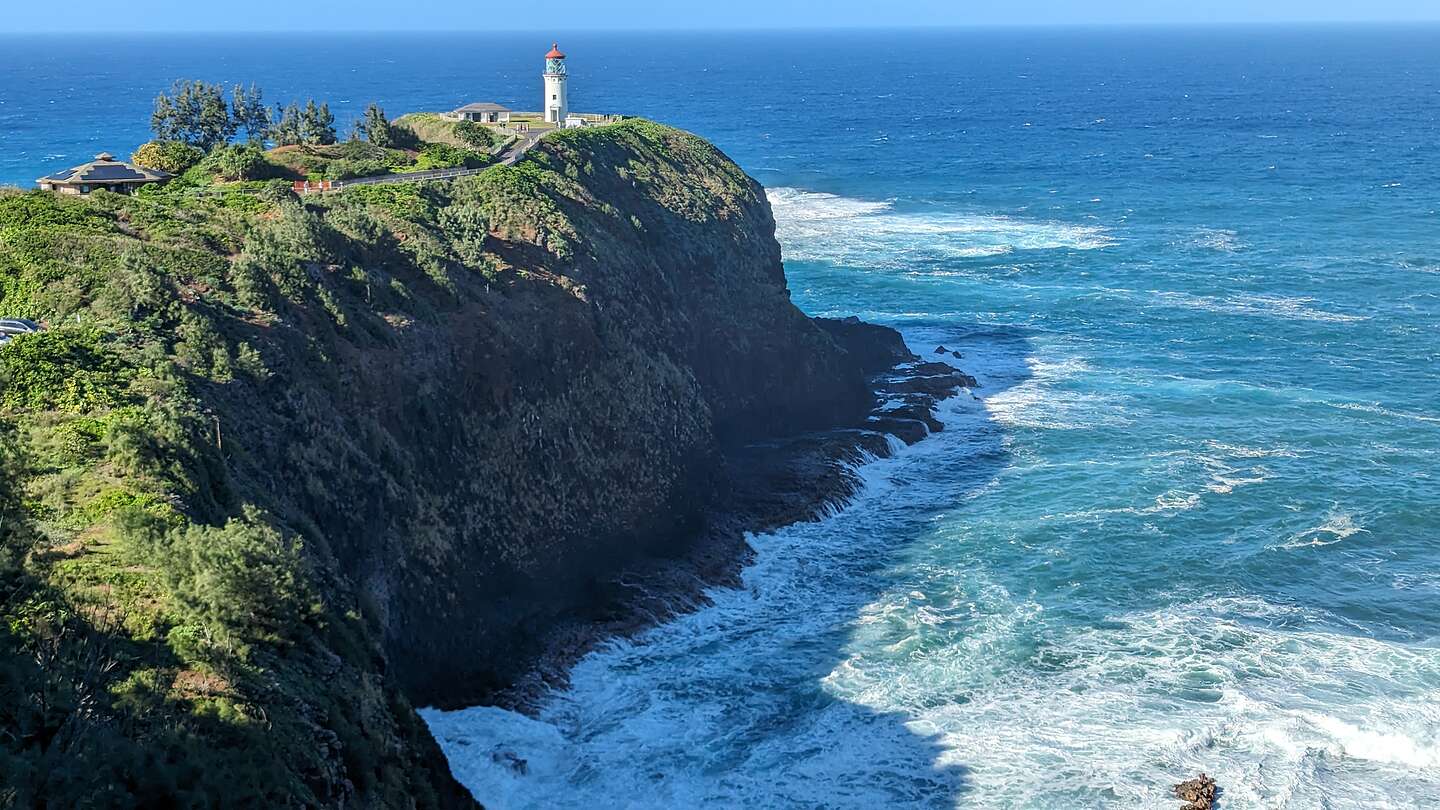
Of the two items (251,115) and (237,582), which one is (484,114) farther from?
Answer: (237,582)

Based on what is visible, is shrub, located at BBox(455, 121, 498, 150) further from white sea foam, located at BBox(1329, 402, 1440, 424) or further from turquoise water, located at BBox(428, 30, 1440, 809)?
white sea foam, located at BBox(1329, 402, 1440, 424)

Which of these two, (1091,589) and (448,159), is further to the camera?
(448,159)

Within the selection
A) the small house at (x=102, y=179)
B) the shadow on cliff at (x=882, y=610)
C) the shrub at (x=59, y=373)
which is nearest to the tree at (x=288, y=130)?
the small house at (x=102, y=179)

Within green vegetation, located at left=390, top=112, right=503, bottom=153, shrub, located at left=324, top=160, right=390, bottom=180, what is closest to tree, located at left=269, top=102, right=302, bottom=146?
green vegetation, located at left=390, top=112, right=503, bottom=153

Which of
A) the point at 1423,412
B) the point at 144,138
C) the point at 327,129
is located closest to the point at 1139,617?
the point at 1423,412

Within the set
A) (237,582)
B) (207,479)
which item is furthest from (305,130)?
(237,582)

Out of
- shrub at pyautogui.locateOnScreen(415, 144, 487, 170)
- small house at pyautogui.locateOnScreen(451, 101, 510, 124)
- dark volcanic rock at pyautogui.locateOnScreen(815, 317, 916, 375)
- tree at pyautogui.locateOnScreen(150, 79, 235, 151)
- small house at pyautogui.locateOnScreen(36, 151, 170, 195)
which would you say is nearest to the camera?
small house at pyautogui.locateOnScreen(36, 151, 170, 195)

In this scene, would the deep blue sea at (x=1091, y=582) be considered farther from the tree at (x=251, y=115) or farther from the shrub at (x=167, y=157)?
the tree at (x=251, y=115)
